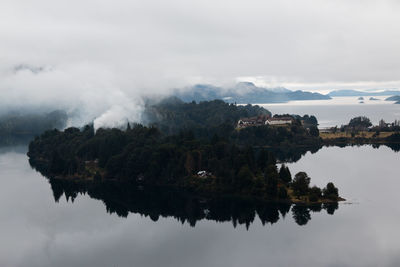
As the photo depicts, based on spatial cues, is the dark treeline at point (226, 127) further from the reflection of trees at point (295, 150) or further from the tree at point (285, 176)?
the tree at point (285, 176)

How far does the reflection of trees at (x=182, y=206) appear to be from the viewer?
140 ft

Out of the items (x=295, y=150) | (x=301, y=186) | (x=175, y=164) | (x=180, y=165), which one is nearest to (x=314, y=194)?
(x=301, y=186)

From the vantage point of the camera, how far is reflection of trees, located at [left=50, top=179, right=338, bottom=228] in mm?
42688

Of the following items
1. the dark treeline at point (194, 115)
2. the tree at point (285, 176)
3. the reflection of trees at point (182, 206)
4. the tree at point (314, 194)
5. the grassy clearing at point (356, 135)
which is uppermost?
the dark treeline at point (194, 115)

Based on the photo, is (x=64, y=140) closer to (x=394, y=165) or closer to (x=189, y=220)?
(x=189, y=220)

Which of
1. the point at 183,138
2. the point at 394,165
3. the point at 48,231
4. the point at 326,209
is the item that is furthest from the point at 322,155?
the point at 48,231

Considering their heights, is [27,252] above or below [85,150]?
below

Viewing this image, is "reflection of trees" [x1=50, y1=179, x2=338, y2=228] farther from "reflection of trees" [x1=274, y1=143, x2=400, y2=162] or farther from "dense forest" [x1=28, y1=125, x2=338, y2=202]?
"reflection of trees" [x1=274, y1=143, x2=400, y2=162]

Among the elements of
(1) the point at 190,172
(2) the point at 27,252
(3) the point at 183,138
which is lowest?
(2) the point at 27,252

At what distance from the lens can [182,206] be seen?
47.2 metres

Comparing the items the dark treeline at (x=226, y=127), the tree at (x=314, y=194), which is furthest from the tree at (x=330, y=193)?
the dark treeline at (x=226, y=127)

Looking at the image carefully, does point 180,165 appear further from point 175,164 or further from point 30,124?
point 30,124

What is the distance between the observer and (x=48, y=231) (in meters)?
40.2

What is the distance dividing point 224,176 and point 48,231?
21.1 m
